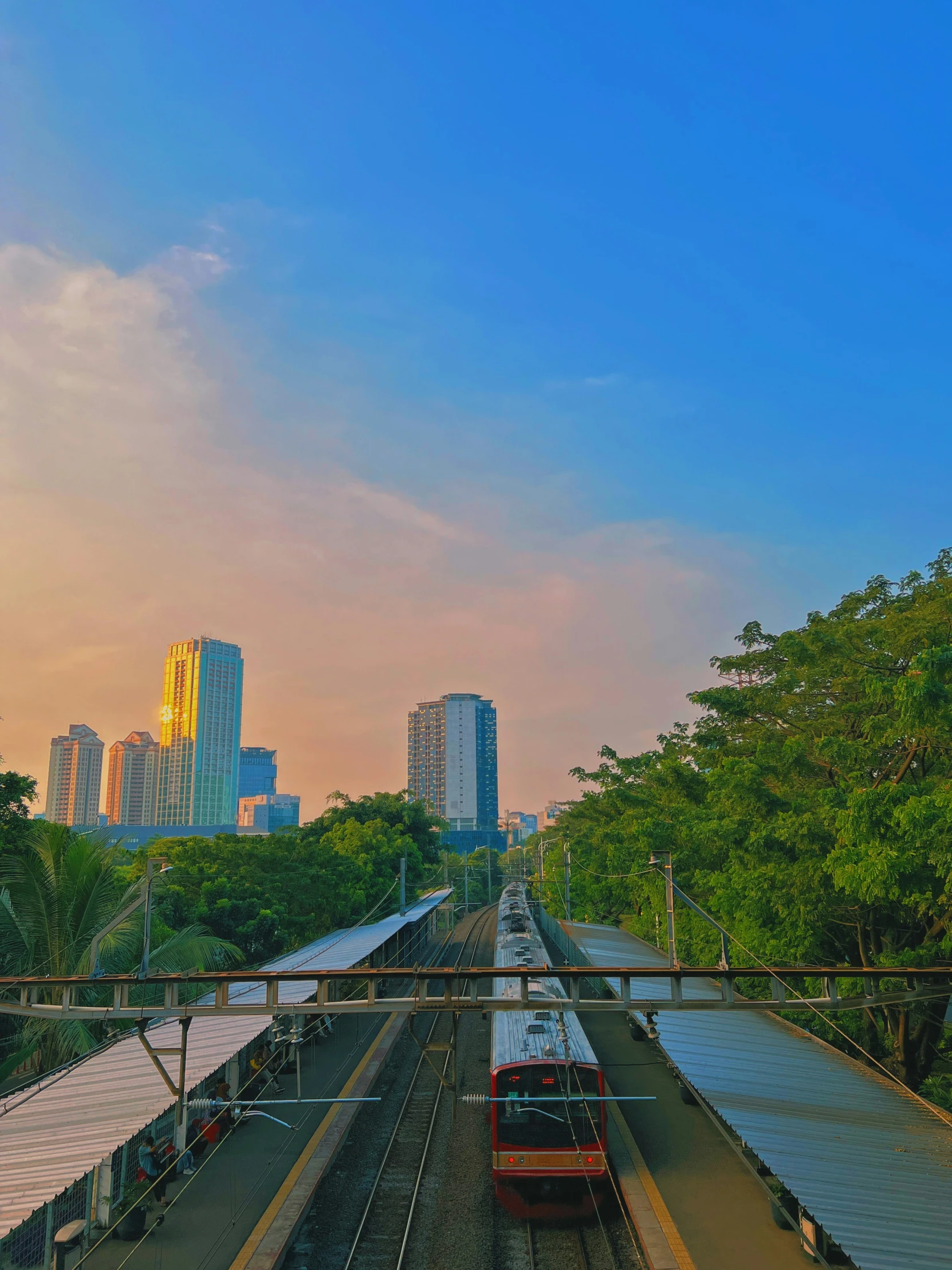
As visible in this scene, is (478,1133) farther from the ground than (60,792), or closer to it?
closer to it

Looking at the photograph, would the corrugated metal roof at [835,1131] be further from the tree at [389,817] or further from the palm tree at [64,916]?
the tree at [389,817]

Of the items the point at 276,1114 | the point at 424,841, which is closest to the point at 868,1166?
the point at 276,1114

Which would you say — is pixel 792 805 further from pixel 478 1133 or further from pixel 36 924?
pixel 36 924

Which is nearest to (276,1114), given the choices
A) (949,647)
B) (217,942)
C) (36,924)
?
(217,942)

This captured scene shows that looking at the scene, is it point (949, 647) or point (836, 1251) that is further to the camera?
point (949, 647)

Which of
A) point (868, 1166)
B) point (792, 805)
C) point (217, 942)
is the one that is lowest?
point (868, 1166)

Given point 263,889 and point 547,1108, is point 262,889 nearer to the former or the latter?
point 263,889

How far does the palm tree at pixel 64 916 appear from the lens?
20.9 metres

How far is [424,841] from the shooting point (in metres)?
76.1

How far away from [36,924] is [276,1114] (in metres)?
8.33

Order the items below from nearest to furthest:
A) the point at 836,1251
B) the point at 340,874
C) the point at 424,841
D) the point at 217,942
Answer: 1. the point at 836,1251
2. the point at 217,942
3. the point at 340,874
4. the point at 424,841

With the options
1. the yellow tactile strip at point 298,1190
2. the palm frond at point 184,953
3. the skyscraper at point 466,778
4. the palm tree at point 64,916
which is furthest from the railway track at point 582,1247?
the skyscraper at point 466,778

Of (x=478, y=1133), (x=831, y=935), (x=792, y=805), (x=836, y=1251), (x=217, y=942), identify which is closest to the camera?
(x=836, y=1251)

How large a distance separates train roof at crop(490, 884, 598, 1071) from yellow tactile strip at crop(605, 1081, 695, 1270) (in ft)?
A: 5.87
